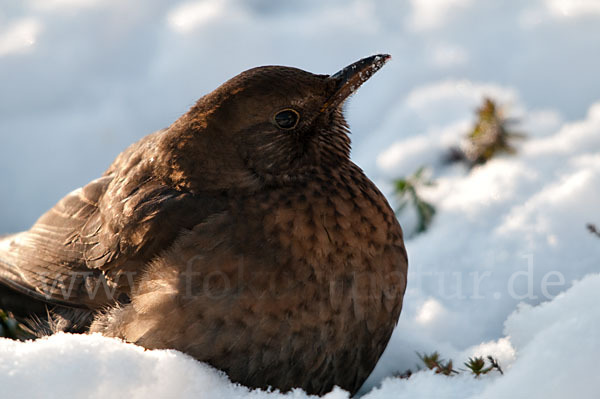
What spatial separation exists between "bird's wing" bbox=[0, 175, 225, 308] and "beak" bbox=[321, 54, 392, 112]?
25.5 inches

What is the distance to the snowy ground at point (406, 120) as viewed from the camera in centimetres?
264

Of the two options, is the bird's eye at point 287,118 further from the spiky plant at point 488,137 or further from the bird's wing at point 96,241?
the spiky plant at point 488,137

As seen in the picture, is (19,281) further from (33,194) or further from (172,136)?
(33,194)

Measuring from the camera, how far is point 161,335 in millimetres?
2664

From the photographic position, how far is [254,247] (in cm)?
269

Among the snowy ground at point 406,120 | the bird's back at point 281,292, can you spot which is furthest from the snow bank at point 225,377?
the bird's back at point 281,292

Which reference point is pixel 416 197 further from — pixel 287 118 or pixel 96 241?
pixel 96 241

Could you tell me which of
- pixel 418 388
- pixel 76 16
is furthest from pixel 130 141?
pixel 418 388

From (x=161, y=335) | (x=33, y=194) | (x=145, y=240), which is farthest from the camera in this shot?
(x=33, y=194)

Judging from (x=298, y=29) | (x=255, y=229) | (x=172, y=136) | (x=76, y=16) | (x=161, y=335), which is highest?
(x=298, y=29)

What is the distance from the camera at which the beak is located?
2957 millimetres

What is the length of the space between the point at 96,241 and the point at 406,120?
9.60 ft

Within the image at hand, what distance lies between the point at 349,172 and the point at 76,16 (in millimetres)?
3851

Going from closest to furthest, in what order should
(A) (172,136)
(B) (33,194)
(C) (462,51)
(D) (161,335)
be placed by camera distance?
(D) (161,335) → (A) (172,136) → (B) (33,194) → (C) (462,51)
